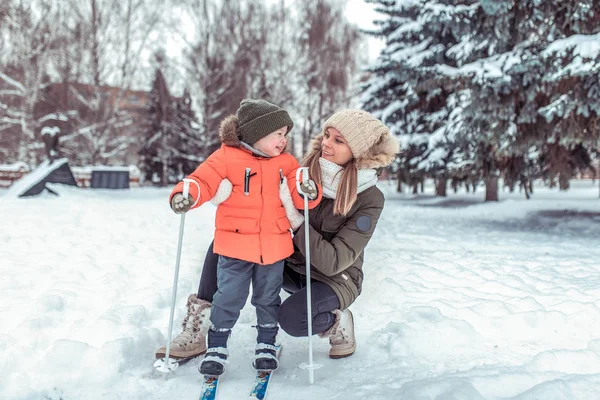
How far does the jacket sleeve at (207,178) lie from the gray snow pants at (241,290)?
36cm

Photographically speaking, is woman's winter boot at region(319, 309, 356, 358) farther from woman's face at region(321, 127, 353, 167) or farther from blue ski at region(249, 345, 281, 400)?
woman's face at region(321, 127, 353, 167)

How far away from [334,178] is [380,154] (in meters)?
0.32

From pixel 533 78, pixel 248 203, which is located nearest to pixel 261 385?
pixel 248 203

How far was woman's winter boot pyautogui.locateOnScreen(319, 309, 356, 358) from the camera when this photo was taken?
248cm

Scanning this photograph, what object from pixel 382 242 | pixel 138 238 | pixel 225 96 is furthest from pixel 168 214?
pixel 225 96

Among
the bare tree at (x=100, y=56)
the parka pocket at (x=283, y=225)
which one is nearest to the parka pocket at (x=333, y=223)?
the parka pocket at (x=283, y=225)

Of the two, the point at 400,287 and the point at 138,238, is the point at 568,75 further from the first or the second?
the point at 138,238

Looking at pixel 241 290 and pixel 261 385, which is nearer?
pixel 261 385

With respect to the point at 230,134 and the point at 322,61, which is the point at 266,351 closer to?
the point at 230,134

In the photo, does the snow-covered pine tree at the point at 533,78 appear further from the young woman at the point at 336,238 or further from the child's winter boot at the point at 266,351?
the child's winter boot at the point at 266,351

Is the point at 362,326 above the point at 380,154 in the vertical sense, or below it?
below

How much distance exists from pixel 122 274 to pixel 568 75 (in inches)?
217

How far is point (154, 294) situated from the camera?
3.33 m

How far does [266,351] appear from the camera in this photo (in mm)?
2303
